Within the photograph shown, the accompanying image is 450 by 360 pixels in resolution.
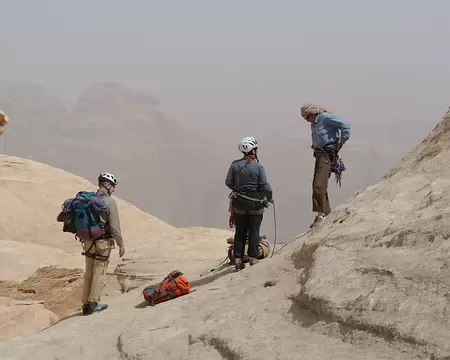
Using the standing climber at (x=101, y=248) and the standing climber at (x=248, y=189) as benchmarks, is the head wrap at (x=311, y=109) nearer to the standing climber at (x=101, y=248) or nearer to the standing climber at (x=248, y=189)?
the standing climber at (x=248, y=189)

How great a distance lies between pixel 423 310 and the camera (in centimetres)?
377

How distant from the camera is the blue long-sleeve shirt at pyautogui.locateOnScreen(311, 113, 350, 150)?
28.2 ft

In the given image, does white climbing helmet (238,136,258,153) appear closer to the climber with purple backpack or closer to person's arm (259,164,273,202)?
person's arm (259,164,273,202)

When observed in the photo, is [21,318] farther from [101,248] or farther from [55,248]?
[55,248]

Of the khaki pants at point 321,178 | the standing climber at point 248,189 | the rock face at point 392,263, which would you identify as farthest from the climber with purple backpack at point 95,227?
the khaki pants at point 321,178

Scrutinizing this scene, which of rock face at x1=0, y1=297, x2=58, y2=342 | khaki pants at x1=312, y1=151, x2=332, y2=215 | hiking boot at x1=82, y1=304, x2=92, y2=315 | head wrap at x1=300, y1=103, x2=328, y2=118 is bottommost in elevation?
rock face at x1=0, y1=297, x2=58, y2=342

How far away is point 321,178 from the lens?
866 cm

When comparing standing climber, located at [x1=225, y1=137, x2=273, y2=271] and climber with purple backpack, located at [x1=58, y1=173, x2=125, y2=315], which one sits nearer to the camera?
climber with purple backpack, located at [x1=58, y1=173, x2=125, y2=315]

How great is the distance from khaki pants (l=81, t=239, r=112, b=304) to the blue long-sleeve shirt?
4.10m

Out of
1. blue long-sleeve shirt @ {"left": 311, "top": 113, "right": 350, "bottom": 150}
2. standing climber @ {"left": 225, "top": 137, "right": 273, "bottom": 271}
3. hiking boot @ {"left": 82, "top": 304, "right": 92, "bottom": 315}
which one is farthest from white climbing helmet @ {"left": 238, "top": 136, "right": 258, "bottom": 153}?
hiking boot @ {"left": 82, "top": 304, "right": 92, "bottom": 315}

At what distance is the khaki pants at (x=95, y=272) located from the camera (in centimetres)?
777

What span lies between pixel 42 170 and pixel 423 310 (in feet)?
84.7

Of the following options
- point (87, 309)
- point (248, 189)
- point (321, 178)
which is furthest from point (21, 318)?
point (321, 178)

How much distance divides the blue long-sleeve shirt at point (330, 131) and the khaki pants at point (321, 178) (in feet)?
0.61
